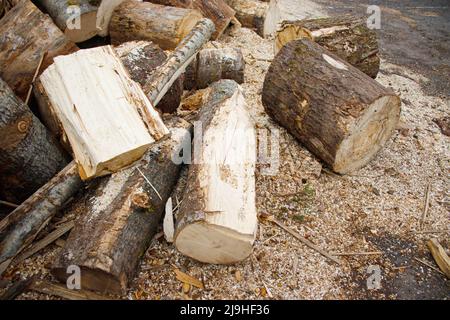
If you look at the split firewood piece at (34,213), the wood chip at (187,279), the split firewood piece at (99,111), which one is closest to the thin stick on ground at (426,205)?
the wood chip at (187,279)

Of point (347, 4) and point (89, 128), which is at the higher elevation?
point (89, 128)

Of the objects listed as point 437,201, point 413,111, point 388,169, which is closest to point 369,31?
point 413,111

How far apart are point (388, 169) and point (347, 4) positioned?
5270mm

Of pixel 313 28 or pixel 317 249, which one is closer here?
pixel 317 249

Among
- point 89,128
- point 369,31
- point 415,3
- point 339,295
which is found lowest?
point 415,3

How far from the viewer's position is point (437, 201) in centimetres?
295

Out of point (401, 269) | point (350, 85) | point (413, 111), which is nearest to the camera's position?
point (401, 269)

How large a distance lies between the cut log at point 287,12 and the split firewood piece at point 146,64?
8.43 ft

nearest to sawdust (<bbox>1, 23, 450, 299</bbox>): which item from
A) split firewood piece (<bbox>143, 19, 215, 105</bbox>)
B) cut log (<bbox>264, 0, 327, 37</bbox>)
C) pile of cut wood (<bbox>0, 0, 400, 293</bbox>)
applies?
pile of cut wood (<bbox>0, 0, 400, 293</bbox>)

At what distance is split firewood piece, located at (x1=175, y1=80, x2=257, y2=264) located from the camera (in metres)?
2.01

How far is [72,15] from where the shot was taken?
3.18 m

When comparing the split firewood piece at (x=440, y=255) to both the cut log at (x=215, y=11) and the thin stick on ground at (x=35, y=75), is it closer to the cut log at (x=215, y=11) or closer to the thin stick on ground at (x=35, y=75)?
the thin stick on ground at (x=35, y=75)

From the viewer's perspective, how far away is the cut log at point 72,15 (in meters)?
3.16
